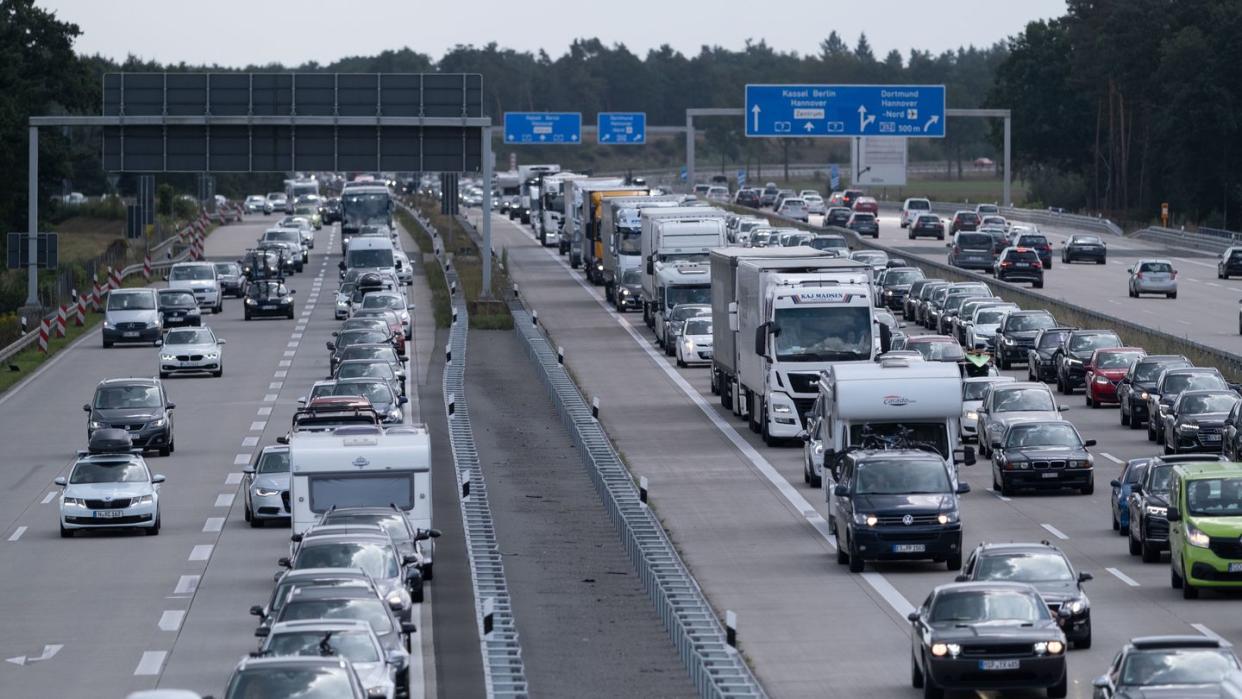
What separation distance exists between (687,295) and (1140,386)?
742 inches

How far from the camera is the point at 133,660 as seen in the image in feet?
81.6

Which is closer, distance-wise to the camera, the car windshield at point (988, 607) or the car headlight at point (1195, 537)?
the car windshield at point (988, 607)

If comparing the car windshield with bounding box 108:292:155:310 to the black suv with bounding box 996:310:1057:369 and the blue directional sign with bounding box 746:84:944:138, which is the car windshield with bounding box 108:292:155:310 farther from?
the blue directional sign with bounding box 746:84:944:138

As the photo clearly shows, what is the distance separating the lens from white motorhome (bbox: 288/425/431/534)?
30.4 metres

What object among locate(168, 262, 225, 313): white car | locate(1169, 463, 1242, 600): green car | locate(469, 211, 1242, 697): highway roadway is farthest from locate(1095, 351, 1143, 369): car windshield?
locate(168, 262, 225, 313): white car

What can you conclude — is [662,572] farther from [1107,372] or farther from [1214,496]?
[1107,372]

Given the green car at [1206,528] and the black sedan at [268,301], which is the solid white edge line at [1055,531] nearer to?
the green car at [1206,528]

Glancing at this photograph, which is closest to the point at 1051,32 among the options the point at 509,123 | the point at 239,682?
the point at 509,123

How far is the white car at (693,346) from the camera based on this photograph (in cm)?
5981

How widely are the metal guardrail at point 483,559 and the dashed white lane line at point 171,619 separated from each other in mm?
3764

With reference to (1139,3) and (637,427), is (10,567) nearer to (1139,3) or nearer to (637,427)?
(637,427)

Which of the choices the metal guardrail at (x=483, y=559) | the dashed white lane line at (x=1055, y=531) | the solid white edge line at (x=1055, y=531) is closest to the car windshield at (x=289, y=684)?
the metal guardrail at (x=483, y=559)

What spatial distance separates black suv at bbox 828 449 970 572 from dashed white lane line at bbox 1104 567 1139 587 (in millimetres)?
2157

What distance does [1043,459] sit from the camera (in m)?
37.6
